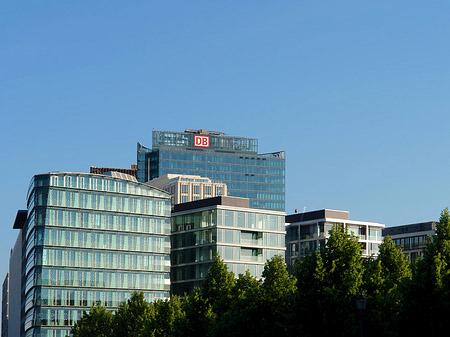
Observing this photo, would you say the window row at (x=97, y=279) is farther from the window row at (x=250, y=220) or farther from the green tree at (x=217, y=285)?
the green tree at (x=217, y=285)

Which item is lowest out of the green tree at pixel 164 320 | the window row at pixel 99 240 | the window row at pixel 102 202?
the green tree at pixel 164 320

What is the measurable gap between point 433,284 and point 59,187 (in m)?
106

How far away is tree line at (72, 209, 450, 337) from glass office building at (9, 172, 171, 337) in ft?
236

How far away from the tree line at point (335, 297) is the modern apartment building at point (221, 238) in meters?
71.5

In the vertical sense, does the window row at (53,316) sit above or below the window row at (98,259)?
below

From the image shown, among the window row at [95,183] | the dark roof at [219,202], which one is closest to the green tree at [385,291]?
the dark roof at [219,202]

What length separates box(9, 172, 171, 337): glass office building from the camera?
15612cm

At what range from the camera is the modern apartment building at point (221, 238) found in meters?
161

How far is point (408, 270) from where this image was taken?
7669 centimetres

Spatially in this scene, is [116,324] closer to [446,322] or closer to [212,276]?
[212,276]

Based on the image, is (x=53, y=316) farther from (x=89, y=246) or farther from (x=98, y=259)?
(x=89, y=246)

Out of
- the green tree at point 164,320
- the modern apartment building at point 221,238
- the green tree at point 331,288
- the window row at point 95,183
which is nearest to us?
the green tree at point 331,288

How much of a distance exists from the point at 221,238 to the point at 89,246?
2370 centimetres

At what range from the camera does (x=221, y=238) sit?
160000 millimetres
